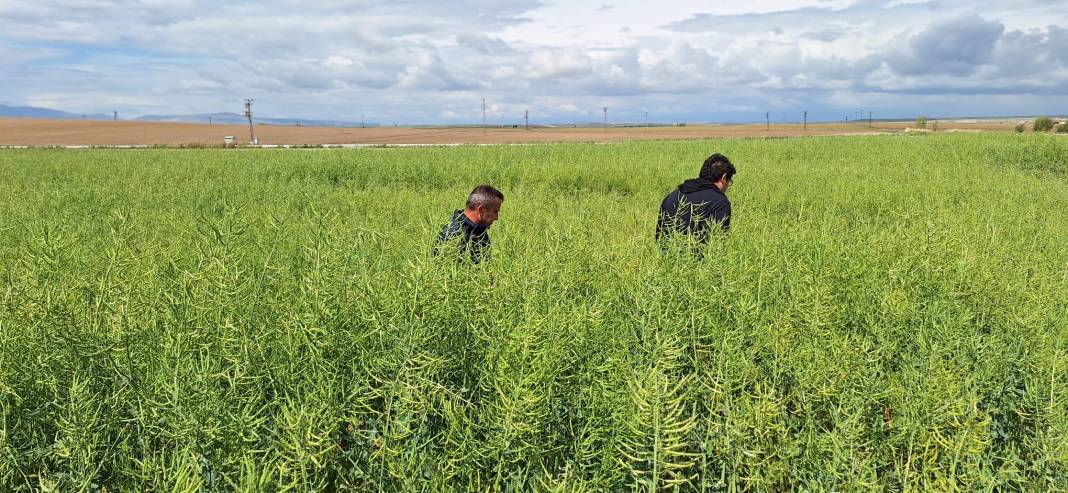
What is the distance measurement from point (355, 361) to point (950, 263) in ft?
→ 11.2

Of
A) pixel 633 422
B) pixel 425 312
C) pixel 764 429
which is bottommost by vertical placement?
pixel 764 429

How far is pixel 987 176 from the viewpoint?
1133 cm

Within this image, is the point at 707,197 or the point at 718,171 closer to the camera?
the point at 707,197

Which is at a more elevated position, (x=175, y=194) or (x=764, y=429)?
(x=175, y=194)

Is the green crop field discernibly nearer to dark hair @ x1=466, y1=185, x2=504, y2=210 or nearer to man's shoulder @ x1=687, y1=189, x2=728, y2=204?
dark hair @ x1=466, y1=185, x2=504, y2=210

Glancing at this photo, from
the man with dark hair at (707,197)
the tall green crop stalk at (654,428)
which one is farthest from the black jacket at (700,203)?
the tall green crop stalk at (654,428)

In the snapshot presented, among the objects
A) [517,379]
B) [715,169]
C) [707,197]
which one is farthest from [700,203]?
[517,379]

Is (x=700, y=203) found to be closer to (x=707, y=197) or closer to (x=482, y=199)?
(x=707, y=197)

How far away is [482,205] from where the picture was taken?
3.75 meters

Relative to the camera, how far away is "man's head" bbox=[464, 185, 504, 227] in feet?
12.3

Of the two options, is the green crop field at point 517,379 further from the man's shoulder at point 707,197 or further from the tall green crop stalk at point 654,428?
the man's shoulder at point 707,197

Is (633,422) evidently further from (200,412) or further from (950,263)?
(950,263)

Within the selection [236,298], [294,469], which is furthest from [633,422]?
[236,298]

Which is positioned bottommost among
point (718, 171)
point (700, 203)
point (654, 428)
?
point (654, 428)
